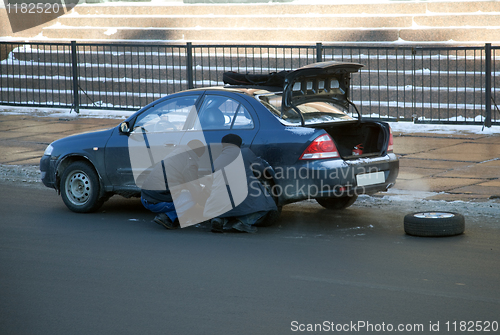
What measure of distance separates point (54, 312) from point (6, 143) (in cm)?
960

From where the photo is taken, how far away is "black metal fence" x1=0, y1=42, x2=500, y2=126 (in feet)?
48.7

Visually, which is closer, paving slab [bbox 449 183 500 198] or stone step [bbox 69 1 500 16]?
paving slab [bbox 449 183 500 198]

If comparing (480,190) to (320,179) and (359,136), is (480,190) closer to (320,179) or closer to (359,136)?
(359,136)

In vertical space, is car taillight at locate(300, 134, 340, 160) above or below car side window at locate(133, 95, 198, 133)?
below

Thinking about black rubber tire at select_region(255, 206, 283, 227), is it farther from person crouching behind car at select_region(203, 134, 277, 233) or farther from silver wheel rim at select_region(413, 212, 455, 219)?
silver wheel rim at select_region(413, 212, 455, 219)

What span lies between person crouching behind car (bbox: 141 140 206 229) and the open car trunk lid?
1161 millimetres

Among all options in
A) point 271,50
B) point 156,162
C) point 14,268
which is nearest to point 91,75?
point 271,50

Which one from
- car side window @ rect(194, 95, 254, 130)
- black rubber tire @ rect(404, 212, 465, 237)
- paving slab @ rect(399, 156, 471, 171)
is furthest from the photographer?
paving slab @ rect(399, 156, 471, 171)

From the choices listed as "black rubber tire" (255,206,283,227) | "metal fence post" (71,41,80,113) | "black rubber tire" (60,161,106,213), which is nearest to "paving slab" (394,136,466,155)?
"black rubber tire" (255,206,283,227)

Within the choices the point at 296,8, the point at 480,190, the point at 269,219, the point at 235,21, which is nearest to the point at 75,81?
the point at 235,21

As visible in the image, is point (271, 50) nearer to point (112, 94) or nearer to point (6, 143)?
point (112, 94)

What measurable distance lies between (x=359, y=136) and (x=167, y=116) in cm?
229

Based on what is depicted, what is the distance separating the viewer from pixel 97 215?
8984 millimetres

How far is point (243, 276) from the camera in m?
6.30
